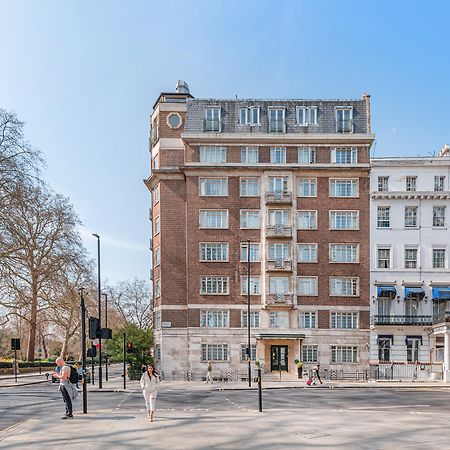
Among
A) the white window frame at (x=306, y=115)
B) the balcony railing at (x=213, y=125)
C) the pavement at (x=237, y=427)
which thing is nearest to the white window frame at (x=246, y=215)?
the balcony railing at (x=213, y=125)

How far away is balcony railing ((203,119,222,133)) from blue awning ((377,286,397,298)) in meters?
18.3

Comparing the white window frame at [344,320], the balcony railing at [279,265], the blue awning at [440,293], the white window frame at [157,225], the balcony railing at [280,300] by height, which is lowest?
the white window frame at [344,320]

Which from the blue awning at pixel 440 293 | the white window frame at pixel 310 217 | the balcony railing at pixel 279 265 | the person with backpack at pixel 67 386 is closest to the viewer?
the person with backpack at pixel 67 386

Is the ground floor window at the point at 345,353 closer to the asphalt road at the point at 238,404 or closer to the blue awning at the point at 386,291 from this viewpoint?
the blue awning at the point at 386,291

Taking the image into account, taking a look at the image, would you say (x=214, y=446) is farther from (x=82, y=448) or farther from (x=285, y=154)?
(x=285, y=154)

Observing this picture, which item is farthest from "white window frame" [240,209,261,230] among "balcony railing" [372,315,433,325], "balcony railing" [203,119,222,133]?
"balcony railing" [372,315,433,325]

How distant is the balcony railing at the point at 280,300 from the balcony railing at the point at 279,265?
215 centimetres

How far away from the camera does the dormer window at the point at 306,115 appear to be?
172ft

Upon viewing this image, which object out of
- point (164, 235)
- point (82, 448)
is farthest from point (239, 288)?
point (82, 448)

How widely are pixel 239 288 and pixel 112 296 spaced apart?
49416mm

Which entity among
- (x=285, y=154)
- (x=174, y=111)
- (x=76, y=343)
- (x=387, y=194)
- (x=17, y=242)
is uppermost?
(x=174, y=111)

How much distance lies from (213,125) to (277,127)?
534 centimetres

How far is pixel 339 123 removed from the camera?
51.9 m

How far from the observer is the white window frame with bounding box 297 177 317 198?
50.9m
